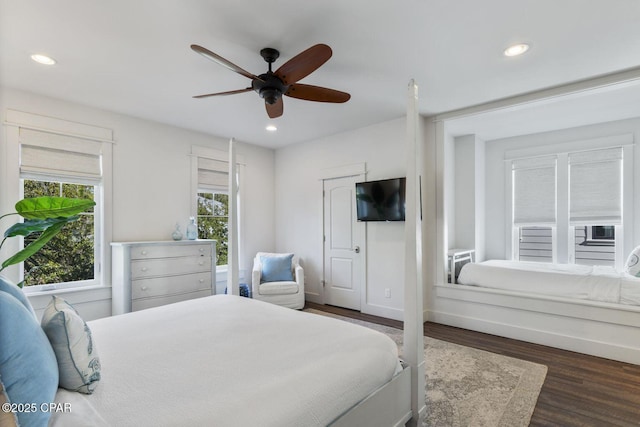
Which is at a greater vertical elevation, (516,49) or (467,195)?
(516,49)

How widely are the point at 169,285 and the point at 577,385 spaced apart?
406 centimetres

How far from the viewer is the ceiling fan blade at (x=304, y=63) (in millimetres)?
1879

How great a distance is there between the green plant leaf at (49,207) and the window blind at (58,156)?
2.60 m

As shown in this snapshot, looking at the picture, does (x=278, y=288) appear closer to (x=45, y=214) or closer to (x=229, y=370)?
(x=229, y=370)

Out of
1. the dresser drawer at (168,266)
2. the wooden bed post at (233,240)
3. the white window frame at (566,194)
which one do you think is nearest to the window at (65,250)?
the dresser drawer at (168,266)

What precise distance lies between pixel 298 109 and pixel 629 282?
12.7 ft

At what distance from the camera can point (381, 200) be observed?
420 centimetres

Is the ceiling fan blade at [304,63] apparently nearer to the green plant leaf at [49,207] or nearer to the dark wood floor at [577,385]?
the green plant leaf at [49,207]

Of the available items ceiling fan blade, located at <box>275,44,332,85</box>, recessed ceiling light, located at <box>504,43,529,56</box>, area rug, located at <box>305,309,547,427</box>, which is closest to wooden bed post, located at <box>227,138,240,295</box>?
ceiling fan blade, located at <box>275,44,332,85</box>

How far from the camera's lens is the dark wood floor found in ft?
6.84

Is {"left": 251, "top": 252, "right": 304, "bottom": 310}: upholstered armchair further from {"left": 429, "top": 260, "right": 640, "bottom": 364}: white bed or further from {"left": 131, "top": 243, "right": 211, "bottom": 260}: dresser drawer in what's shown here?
{"left": 429, "top": 260, "right": 640, "bottom": 364}: white bed

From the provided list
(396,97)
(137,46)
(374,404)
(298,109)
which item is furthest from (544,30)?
(137,46)

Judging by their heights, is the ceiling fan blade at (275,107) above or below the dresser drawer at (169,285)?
above

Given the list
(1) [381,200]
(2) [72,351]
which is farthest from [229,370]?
(1) [381,200]
